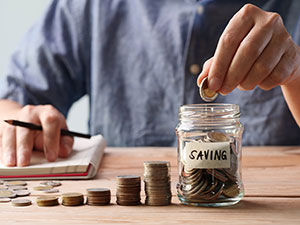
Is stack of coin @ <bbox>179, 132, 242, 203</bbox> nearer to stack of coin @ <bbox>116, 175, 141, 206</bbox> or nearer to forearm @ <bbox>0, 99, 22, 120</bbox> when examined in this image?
stack of coin @ <bbox>116, 175, 141, 206</bbox>

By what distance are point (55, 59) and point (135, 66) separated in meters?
0.37

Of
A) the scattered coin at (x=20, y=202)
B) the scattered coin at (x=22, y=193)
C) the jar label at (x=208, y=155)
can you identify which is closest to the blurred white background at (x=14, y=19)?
the scattered coin at (x=22, y=193)

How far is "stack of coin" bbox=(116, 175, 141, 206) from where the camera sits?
0.83m

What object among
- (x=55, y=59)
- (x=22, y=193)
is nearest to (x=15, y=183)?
(x=22, y=193)

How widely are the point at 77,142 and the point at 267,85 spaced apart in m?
0.84

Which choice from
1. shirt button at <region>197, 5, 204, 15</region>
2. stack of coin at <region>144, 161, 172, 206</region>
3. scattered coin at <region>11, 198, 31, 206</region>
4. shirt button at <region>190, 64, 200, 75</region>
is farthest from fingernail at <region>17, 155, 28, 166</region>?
shirt button at <region>197, 5, 204, 15</region>

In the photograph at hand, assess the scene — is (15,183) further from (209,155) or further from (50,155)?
(209,155)

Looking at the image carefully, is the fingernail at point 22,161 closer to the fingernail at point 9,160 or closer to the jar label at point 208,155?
the fingernail at point 9,160

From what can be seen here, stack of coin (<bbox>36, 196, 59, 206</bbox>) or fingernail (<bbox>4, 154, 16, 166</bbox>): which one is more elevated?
fingernail (<bbox>4, 154, 16, 166</bbox>)

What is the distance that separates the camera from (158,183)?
83cm

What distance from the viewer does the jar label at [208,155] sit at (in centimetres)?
78

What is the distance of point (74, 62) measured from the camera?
215 cm

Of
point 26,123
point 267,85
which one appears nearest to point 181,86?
point 26,123

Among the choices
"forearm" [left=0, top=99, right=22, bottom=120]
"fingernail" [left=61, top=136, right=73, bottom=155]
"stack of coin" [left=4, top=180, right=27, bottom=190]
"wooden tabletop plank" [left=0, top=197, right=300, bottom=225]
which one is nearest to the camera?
"wooden tabletop plank" [left=0, top=197, right=300, bottom=225]
